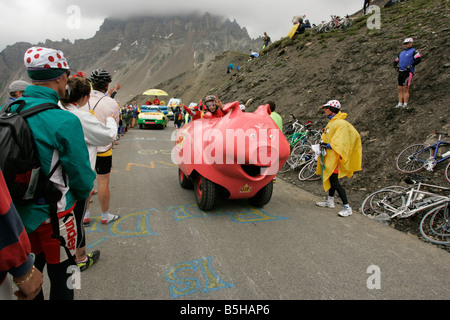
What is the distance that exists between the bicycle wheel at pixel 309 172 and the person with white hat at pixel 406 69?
3.23 m

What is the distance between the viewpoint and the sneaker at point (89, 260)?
8.98ft

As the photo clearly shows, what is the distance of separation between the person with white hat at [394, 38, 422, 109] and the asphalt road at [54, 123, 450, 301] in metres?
4.81

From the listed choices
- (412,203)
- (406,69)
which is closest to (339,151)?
(412,203)

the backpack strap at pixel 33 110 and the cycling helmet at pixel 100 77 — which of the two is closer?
the backpack strap at pixel 33 110

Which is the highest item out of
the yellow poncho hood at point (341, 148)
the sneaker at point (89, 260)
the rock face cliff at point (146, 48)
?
the rock face cliff at point (146, 48)

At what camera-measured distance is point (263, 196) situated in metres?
4.59

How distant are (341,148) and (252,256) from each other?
101 inches

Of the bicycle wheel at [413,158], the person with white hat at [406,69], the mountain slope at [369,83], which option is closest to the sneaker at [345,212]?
the mountain slope at [369,83]

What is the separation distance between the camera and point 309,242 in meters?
3.53

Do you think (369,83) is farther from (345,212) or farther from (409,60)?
(345,212)

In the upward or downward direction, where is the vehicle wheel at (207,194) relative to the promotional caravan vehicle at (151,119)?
downward

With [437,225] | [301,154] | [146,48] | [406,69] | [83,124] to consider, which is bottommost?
[437,225]

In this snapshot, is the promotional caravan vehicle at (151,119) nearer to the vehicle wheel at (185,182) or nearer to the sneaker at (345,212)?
the vehicle wheel at (185,182)
